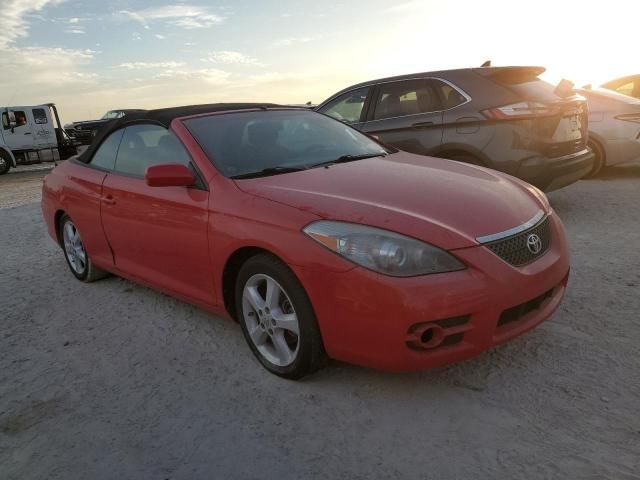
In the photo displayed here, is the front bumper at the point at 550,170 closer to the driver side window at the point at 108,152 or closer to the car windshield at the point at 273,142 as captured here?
the car windshield at the point at 273,142

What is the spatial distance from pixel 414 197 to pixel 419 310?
0.71 metres

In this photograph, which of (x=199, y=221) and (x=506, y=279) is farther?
(x=199, y=221)

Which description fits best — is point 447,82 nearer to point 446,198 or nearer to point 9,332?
point 446,198

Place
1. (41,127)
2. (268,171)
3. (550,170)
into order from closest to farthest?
1. (268,171)
2. (550,170)
3. (41,127)

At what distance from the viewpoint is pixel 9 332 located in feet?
13.0

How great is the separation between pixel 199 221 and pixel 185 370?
0.86m

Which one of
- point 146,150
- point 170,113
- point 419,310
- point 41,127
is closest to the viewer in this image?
point 419,310

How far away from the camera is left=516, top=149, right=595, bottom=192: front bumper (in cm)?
523

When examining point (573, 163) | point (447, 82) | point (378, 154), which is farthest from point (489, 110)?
point (378, 154)

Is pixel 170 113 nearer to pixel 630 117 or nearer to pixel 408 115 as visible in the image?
pixel 408 115

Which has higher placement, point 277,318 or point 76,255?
point 277,318

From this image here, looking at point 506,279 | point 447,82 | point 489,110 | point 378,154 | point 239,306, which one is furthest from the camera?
→ point 447,82

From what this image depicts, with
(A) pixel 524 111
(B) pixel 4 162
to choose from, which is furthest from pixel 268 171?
(B) pixel 4 162

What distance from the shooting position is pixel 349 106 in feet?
22.2
